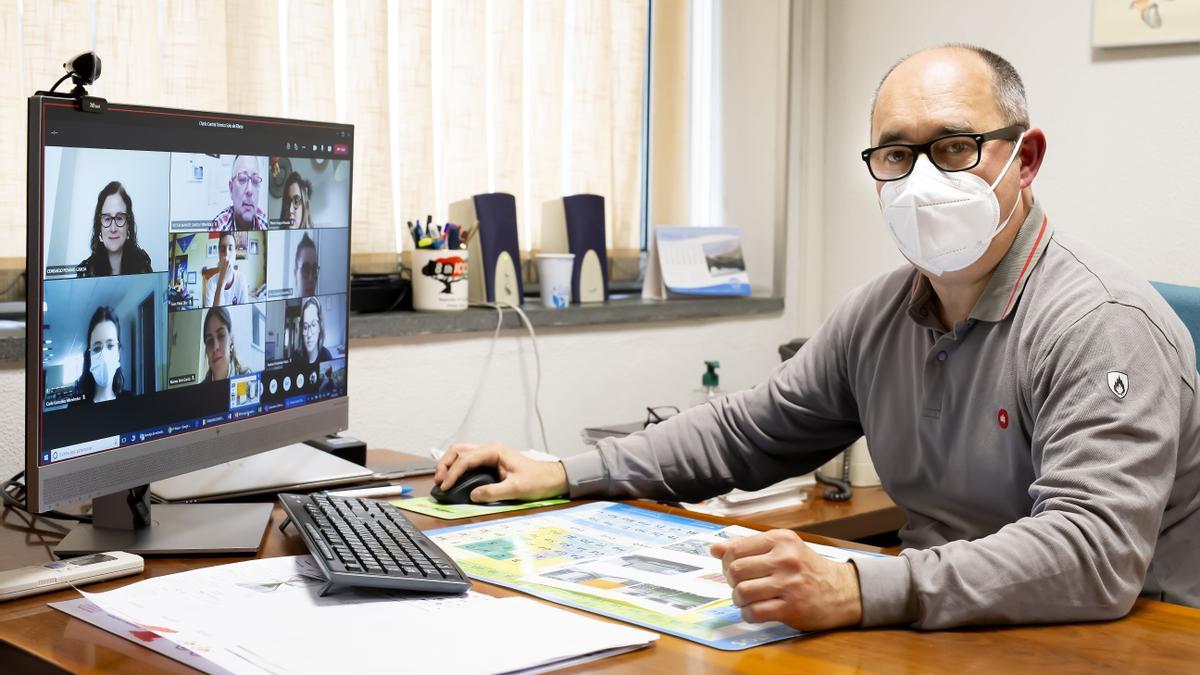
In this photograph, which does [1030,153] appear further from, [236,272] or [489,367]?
[489,367]

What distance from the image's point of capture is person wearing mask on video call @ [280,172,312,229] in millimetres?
1400

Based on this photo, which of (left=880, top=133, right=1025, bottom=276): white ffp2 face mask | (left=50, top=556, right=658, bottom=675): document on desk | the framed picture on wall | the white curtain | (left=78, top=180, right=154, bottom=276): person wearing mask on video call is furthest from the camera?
the framed picture on wall

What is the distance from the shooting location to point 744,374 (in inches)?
118

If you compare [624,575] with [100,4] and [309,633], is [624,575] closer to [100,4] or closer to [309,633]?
[309,633]

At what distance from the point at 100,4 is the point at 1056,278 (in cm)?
154

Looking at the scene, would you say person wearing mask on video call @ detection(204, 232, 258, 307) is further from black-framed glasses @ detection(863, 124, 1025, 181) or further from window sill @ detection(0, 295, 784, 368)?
black-framed glasses @ detection(863, 124, 1025, 181)

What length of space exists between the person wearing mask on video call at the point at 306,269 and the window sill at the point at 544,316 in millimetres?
545

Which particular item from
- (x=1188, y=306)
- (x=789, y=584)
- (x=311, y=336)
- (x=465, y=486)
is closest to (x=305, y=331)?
(x=311, y=336)

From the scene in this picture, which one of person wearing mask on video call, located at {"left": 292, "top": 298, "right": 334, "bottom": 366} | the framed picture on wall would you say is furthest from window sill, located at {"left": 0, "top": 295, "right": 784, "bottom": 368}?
the framed picture on wall

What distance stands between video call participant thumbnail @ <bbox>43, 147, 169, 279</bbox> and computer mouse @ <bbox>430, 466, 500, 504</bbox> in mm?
459

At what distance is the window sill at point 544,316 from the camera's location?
83.3 inches

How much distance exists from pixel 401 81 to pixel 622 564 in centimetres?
143

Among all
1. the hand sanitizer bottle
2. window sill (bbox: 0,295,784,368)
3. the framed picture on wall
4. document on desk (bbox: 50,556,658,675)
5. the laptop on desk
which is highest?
the framed picture on wall

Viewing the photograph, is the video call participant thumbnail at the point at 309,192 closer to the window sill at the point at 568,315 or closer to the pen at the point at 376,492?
the pen at the point at 376,492
